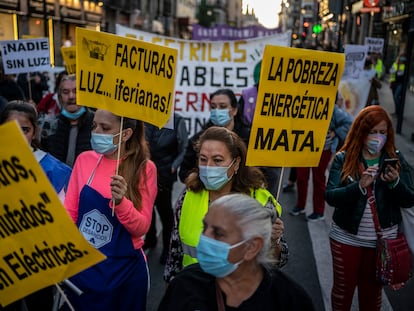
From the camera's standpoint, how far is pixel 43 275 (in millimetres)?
2137

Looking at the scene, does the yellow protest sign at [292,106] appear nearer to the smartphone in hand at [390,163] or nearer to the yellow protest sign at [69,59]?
the smartphone in hand at [390,163]

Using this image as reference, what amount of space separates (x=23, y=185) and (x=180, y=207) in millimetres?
1166

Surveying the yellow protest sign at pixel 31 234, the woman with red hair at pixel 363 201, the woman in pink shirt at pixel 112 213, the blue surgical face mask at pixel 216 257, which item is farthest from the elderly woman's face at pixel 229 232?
the woman with red hair at pixel 363 201

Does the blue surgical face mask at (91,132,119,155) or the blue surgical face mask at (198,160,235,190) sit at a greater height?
the blue surgical face mask at (91,132,119,155)

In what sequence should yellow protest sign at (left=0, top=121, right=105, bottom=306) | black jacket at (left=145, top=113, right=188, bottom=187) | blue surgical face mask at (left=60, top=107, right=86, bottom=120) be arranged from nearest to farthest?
yellow protest sign at (left=0, top=121, right=105, bottom=306) < blue surgical face mask at (left=60, top=107, right=86, bottom=120) < black jacket at (left=145, top=113, right=188, bottom=187)

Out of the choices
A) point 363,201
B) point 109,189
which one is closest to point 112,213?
point 109,189

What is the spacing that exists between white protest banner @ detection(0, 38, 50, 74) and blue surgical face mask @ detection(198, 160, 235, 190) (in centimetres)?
563

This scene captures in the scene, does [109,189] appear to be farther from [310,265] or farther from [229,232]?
[310,265]

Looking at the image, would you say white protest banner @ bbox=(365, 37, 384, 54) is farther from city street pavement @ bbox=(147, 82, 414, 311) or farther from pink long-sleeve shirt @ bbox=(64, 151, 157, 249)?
pink long-sleeve shirt @ bbox=(64, 151, 157, 249)

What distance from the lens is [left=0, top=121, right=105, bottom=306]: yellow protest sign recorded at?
197 cm

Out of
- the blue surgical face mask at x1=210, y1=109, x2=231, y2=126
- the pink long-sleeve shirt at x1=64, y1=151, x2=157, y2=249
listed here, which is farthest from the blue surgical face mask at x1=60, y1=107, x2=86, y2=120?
the pink long-sleeve shirt at x1=64, y1=151, x2=157, y2=249

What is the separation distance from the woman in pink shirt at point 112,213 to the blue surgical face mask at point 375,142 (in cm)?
152

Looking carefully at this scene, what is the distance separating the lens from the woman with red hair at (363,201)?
3.42 m

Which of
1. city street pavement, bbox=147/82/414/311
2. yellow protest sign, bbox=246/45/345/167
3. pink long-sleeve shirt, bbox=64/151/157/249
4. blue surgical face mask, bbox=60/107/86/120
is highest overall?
yellow protest sign, bbox=246/45/345/167
